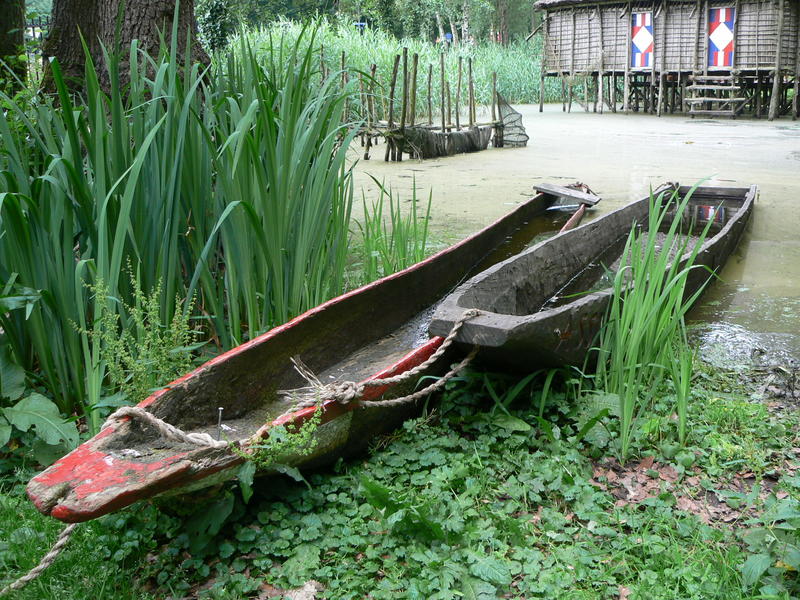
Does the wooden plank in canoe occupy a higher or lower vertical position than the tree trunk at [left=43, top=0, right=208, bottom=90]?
lower

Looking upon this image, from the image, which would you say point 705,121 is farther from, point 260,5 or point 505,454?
point 260,5

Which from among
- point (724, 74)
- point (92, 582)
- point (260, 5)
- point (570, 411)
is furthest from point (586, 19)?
point (92, 582)


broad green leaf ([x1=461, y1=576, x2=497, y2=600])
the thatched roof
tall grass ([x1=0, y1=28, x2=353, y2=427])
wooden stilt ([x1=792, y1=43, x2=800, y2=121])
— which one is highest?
the thatched roof

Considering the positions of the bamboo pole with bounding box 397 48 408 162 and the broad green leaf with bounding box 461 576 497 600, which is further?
the bamboo pole with bounding box 397 48 408 162

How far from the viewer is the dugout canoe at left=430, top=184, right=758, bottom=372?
240 cm

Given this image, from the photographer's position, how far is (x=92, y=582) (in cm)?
174

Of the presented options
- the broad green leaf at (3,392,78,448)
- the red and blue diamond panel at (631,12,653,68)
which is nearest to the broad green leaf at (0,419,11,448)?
the broad green leaf at (3,392,78,448)

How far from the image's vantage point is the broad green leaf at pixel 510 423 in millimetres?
2475

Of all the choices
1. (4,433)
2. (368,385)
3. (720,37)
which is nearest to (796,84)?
(720,37)

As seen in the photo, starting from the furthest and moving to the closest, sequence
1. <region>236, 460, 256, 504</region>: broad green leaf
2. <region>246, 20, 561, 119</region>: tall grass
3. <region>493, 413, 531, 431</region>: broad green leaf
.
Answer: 1. <region>246, 20, 561, 119</region>: tall grass
2. <region>493, 413, 531, 431</region>: broad green leaf
3. <region>236, 460, 256, 504</region>: broad green leaf

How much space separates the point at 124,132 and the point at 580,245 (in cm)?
268

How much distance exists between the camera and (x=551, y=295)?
12.6 ft

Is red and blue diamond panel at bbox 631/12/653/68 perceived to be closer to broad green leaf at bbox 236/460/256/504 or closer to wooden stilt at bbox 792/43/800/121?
wooden stilt at bbox 792/43/800/121

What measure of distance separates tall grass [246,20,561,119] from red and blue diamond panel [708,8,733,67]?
488 cm
